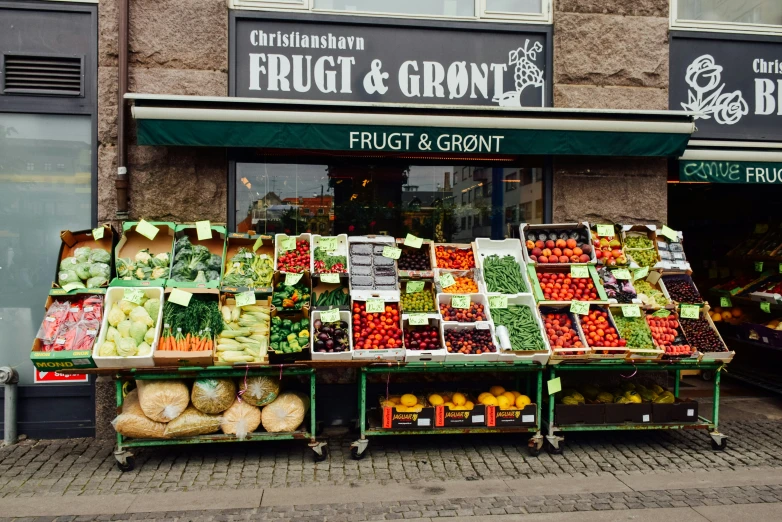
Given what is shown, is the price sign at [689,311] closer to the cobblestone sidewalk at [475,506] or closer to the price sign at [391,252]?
the cobblestone sidewalk at [475,506]

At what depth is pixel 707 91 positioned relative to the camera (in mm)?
7320

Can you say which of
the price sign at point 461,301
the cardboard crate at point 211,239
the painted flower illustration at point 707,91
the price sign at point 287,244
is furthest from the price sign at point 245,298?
the painted flower illustration at point 707,91

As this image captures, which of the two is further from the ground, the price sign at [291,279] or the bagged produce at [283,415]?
the price sign at [291,279]

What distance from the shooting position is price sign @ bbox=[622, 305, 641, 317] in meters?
6.04

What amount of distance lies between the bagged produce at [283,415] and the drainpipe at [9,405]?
289 centimetres

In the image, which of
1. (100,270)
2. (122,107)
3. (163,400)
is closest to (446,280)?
(163,400)

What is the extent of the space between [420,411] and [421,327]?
0.87 metres

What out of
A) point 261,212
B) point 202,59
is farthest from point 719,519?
point 202,59

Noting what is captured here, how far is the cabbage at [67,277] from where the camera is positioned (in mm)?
5566

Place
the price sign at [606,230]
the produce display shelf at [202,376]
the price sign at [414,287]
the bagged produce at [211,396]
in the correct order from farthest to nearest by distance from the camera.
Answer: the price sign at [606,230] < the price sign at [414,287] < the bagged produce at [211,396] < the produce display shelf at [202,376]

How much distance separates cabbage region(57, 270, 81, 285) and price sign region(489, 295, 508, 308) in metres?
4.25

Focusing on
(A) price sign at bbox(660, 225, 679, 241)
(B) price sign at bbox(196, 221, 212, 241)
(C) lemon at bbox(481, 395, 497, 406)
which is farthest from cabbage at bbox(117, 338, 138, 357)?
(A) price sign at bbox(660, 225, 679, 241)

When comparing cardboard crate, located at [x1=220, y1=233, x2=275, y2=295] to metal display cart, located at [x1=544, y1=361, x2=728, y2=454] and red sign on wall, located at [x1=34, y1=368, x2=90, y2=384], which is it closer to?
red sign on wall, located at [x1=34, y1=368, x2=90, y2=384]

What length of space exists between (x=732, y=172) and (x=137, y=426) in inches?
285
